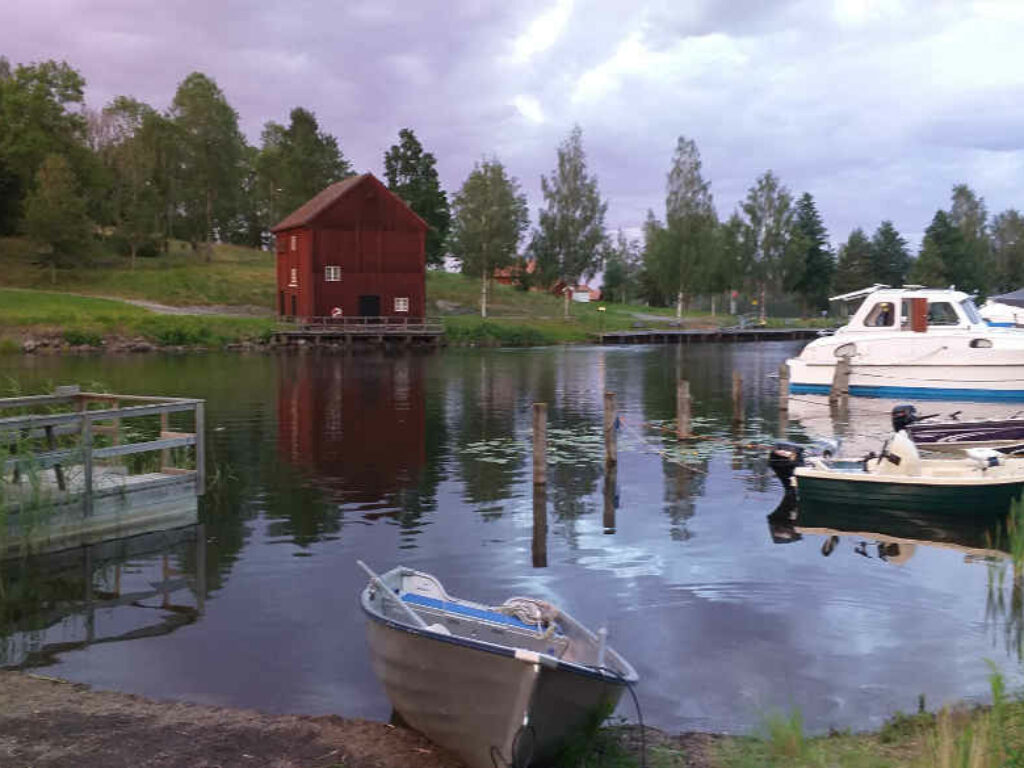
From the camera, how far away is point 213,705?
28.9 feet

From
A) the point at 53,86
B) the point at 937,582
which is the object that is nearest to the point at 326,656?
the point at 937,582

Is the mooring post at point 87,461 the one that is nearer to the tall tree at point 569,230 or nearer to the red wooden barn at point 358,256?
the red wooden barn at point 358,256

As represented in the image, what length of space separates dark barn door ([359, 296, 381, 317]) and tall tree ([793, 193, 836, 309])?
51352mm

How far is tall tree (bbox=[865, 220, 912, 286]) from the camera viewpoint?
107438 millimetres

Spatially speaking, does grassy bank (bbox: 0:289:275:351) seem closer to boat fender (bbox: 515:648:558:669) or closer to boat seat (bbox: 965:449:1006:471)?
boat seat (bbox: 965:449:1006:471)

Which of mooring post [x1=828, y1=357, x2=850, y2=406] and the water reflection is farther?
mooring post [x1=828, y1=357, x2=850, y2=406]

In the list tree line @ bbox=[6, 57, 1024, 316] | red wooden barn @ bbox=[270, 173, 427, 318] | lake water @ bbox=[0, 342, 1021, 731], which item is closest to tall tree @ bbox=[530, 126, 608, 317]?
tree line @ bbox=[6, 57, 1024, 316]

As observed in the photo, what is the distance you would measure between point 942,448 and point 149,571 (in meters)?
15.0

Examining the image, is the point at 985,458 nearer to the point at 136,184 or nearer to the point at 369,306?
the point at 369,306

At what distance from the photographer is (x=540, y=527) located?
52.2 ft

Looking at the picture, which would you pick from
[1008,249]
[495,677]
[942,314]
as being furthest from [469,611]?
[1008,249]

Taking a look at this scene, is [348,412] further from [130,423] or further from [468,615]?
[468,615]

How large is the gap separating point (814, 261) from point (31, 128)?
7790cm

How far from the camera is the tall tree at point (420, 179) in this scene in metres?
101
